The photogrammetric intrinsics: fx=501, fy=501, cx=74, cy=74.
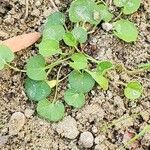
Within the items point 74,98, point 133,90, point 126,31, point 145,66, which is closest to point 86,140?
point 74,98

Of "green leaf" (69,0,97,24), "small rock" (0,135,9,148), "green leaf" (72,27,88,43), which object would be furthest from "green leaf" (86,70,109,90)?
"small rock" (0,135,9,148)

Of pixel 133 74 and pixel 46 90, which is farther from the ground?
pixel 46 90

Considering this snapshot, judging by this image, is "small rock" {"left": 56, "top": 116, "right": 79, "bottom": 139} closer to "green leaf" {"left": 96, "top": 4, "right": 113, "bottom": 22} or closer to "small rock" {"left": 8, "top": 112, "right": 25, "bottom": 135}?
"small rock" {"left": 8, "top": 112, "right": 25, "bottom": 135}

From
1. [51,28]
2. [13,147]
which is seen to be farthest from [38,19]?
[13,147]

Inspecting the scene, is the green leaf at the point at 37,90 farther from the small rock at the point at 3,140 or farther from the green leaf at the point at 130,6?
the green leaf at the point at 130,6

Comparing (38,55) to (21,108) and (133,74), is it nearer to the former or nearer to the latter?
(21,108)

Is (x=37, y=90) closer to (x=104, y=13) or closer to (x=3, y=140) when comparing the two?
(x=3, y=140)
